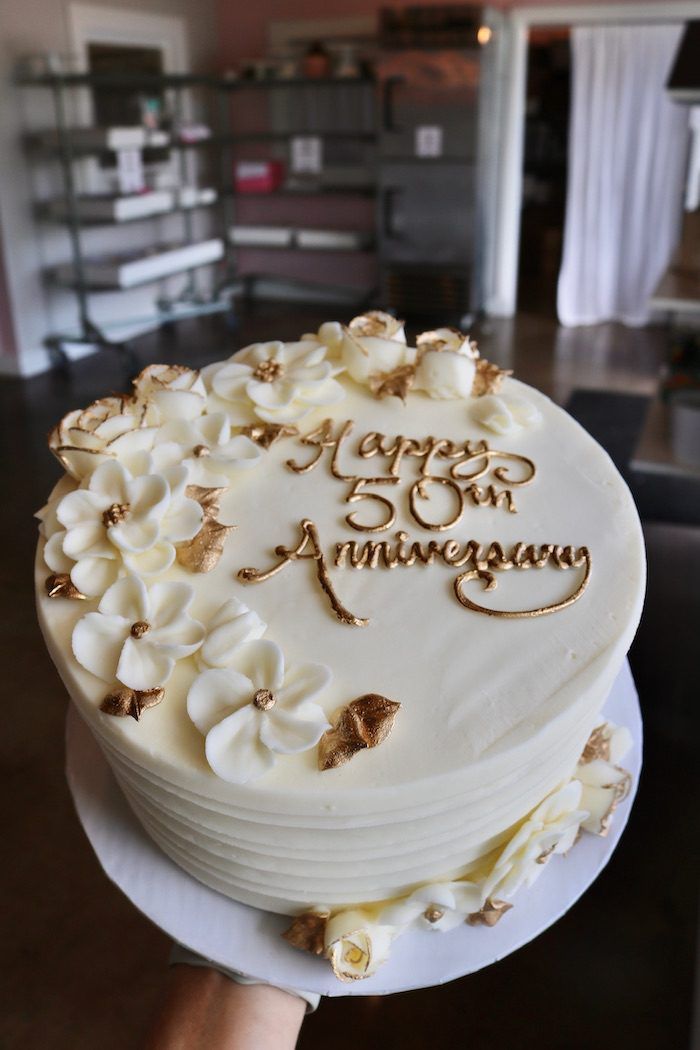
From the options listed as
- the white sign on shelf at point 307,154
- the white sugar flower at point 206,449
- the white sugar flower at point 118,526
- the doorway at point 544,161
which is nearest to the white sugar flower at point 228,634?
the white sugar flower at point 118,526

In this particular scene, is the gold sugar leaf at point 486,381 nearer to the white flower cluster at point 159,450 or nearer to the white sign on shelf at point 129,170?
the white flower cluster at point 159,450

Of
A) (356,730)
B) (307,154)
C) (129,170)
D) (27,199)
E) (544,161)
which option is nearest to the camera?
(356,730)

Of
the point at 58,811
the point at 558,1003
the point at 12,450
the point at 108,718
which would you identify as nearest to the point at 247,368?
the point at 108,718

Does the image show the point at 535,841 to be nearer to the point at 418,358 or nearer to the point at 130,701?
the point at 130,701

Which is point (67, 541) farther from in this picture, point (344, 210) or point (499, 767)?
point (344, 210)

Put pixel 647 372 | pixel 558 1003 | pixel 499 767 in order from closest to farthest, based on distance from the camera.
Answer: pixel 499 767 < pixel 558 1003 < pixel 647 372

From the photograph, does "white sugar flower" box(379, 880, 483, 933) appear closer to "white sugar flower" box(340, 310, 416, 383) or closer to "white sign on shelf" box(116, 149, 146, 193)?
"white sugar flower" box(340, 310, 416, 383)

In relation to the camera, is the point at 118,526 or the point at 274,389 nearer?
the point at 118,526

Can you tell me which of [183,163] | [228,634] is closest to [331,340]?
[228,634]
